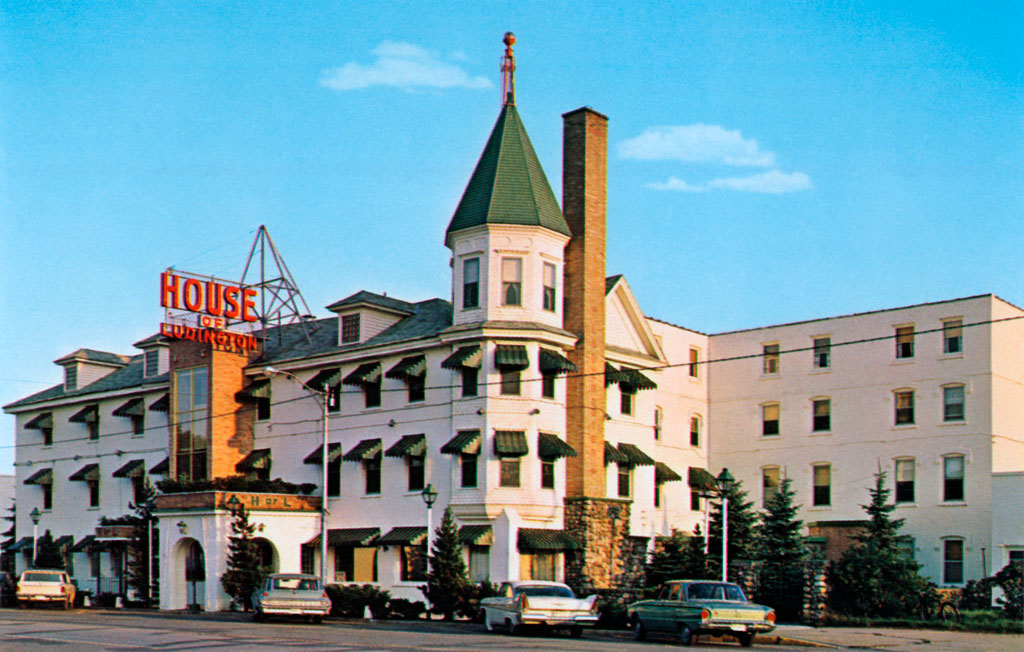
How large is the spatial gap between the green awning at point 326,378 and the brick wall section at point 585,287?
9789 mm

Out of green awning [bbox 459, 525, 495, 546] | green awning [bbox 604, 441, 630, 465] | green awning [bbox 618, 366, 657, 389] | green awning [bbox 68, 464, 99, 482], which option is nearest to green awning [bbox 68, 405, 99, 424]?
green awning [bbox 68, 464, 99, 482]

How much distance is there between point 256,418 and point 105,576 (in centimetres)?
1136

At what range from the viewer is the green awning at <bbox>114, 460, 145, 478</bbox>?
187ft

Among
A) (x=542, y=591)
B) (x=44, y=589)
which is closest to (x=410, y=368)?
(x=542, y=591)

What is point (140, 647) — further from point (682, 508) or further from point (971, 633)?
point (682, 508)

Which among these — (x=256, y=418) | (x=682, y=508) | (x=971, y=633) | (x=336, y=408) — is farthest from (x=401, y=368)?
(x=971, y=633)

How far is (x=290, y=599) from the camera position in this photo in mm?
36906

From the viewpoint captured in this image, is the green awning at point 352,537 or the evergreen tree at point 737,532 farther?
the green awning at point 352,537

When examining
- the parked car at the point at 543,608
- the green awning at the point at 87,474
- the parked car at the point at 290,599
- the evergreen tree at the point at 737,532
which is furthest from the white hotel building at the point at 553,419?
the parked car at the point at 543,608

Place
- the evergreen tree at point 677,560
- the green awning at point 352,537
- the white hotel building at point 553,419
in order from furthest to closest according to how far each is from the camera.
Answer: the green awning at point 352,537, the white hotel building at point 553,419, the evergreen tree at point 677,560

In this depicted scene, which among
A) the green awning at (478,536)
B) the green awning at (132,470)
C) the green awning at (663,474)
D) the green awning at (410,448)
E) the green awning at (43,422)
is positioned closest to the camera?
the green awning at (478,536)

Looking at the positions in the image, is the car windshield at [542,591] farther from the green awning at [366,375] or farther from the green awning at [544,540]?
the green awning at [366,375]

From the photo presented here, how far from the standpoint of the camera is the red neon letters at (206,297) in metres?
51.5

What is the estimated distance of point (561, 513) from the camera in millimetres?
45938
